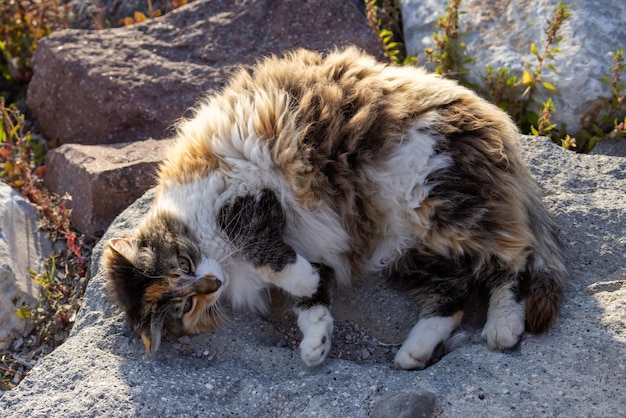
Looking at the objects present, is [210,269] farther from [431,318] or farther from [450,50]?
[450,50]

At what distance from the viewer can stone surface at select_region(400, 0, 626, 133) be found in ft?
12.8

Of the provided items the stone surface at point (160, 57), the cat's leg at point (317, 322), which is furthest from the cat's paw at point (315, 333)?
the stone surface at point (160, 57)

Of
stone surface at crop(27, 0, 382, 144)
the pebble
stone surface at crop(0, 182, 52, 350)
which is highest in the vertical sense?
stone surface at crop(27, 0, 382, 144)

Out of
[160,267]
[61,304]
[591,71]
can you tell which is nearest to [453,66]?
[591,71]

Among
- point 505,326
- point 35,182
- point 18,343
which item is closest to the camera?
point 505,326

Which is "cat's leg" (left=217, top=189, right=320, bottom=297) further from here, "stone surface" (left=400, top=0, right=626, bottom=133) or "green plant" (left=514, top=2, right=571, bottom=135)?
"stone surface" (left=400, top=0, right=626, bottom=133)

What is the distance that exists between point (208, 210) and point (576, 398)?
1.65 m

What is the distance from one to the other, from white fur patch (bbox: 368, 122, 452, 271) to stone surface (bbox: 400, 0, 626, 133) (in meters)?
1.56

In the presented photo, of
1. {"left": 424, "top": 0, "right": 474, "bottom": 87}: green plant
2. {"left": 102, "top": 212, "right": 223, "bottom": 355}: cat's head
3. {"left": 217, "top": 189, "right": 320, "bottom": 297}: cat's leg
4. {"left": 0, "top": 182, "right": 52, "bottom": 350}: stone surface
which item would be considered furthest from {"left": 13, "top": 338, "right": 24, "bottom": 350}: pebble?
{"left": 424, "top": 0, "right": 474, "bottom": 87}: green plant

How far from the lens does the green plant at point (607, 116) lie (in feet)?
12.2

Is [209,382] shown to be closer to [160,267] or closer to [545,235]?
[160,267]

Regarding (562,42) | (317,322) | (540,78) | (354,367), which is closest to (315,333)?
(317,322)

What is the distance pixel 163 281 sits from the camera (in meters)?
2.71

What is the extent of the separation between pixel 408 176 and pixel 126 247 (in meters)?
1.26
